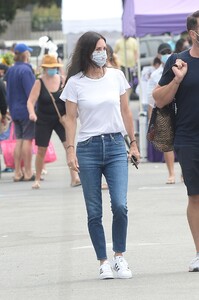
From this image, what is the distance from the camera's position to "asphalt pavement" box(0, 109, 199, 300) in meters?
7.29

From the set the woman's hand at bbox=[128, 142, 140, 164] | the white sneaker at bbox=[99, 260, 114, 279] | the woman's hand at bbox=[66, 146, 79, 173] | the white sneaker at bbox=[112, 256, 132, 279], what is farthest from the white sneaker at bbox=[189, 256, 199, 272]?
the woman's hand at bbox=[66, 146, 79, 173]

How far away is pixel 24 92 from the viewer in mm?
A: 15359

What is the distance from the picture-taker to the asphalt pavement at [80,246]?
23.9 ft

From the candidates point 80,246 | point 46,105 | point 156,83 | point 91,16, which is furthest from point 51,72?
point 91,16

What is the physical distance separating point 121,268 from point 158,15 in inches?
364

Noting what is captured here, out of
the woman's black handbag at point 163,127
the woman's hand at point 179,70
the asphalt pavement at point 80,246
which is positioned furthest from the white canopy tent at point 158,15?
the woman's hand at point 179,70

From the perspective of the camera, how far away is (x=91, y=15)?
23.3m

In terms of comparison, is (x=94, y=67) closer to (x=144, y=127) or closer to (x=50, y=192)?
(x=50, y=192)

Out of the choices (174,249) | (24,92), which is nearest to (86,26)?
(24,92)

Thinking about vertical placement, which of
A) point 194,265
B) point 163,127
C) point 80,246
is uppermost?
point 163,127

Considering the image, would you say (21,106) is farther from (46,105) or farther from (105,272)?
(105,272)

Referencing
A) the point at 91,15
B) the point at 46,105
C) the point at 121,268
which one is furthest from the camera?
the point at 91,15

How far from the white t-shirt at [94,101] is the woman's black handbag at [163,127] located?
0.97 feet

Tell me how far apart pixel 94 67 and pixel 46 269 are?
1655 millimetres
